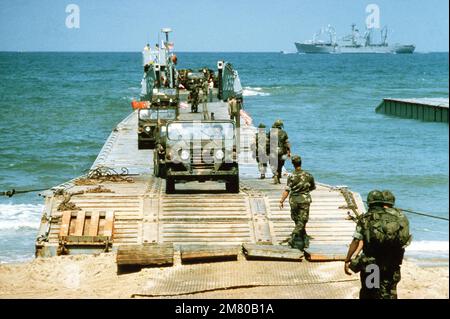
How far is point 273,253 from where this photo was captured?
10953 mm

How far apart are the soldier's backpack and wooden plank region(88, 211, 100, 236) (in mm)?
5940

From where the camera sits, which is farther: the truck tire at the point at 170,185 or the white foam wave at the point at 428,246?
the white foam wave at the point at 428,246

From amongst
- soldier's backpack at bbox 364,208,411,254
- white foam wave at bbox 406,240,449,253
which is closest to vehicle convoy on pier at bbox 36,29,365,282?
white foam wave at bbox 406,240,449,253

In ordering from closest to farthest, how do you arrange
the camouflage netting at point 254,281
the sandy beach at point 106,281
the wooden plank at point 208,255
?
the camouflage netting at point 254,281 → the sandy beach at point 106,281 → the wooden plank at point 208,255

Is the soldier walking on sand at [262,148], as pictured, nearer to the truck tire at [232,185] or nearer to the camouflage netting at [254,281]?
the truck tire at [232,185]

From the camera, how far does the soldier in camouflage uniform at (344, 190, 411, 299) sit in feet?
24.6

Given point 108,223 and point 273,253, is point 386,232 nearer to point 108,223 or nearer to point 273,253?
point 273,253

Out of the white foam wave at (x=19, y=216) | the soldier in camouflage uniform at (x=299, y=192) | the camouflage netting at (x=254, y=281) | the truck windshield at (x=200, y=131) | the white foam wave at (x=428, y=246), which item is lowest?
the white foam wave at (x=428, y=246)

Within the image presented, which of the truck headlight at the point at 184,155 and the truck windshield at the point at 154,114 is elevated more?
the truck windshield at the point at 154,114

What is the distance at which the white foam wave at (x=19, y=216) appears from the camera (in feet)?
55.2

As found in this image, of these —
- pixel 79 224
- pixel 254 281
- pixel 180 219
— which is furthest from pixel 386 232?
pixel 79 224

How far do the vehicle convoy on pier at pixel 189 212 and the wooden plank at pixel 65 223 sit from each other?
2 centimetres

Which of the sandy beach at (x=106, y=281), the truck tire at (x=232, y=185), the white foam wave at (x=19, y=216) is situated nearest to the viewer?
the sandy beach at (x=106, y=281)

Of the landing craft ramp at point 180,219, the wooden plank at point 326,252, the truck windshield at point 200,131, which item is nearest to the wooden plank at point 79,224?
the landing craft ramp at point 180,219
